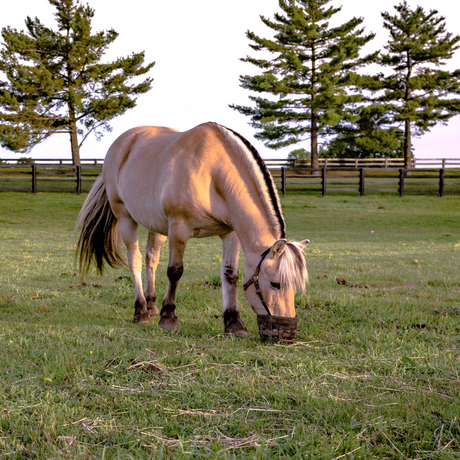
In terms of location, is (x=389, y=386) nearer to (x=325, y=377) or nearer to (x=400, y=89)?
(x=325, y=377)

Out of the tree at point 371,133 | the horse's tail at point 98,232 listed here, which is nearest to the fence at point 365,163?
the tree at point 371,133

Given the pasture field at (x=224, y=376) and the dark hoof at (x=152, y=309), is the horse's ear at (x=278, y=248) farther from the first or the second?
the dark hoof at (x=152, y=309)

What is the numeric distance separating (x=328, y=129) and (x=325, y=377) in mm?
38039

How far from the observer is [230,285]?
4797mm

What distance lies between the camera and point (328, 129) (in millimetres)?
39250

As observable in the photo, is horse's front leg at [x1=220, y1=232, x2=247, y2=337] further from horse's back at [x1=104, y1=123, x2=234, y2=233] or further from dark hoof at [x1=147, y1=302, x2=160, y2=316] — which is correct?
dark hoof at [x1=147, y1=302, x2=160, y2=316]

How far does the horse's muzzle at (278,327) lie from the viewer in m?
3.91

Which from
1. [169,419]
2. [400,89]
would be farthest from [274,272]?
[400,89]

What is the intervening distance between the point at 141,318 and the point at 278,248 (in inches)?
78.1

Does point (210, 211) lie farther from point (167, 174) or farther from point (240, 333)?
point (240, 333)

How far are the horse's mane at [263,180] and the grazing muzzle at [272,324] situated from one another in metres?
0.32

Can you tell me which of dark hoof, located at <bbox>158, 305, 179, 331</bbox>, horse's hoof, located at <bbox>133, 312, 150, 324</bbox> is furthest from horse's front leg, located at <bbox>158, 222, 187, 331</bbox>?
horse's hoof, located at <bbox>133, 312, 150, 324</bbox>

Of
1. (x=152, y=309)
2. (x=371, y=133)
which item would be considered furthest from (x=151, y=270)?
(x=371, y=133)

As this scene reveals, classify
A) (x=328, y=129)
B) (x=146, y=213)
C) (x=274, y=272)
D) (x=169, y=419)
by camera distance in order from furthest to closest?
(x=328, y=129) < (x=146, y=213) < (x=274, y=272) < (x=169, y=419)
